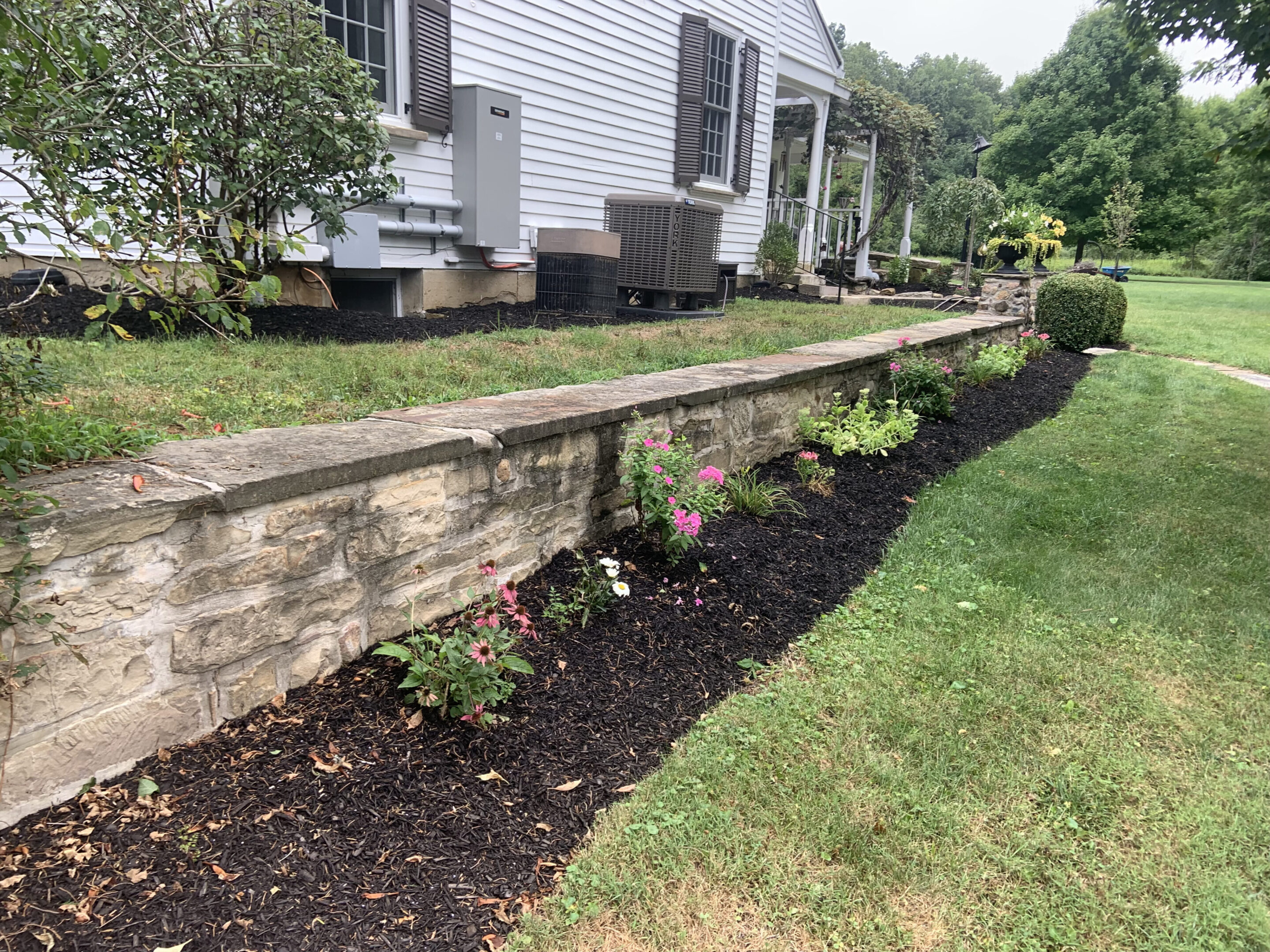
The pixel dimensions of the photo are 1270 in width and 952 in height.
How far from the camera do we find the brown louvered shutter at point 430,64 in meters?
6.66

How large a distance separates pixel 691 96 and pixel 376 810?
10.4 meters

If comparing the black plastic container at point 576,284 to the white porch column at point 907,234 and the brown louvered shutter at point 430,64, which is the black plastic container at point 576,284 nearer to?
the brown louvered shutter at point 430,64

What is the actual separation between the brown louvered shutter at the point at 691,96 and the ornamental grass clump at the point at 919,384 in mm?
5693

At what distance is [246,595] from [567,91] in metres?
7.99

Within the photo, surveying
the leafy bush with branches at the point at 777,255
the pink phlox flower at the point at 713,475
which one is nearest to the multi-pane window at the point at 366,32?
the pink phlox flower at the point at 713,475

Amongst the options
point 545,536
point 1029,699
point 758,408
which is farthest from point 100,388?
point 1029,699

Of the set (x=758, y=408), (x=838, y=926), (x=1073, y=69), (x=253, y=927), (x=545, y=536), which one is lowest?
(x=838, y=926)

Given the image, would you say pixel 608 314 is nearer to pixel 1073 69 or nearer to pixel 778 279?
pixel 778 279

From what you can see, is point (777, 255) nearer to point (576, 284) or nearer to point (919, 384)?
point (576, 284)

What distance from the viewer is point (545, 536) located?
3039 mm

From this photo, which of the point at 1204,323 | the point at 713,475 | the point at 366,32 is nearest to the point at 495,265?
the point at 366,32

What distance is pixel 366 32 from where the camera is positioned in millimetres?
6570

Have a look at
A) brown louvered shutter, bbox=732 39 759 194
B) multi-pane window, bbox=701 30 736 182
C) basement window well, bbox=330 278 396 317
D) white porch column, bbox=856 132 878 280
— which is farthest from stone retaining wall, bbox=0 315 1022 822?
white porch column, bbox=856 132 878 280

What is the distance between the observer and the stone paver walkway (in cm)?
915
